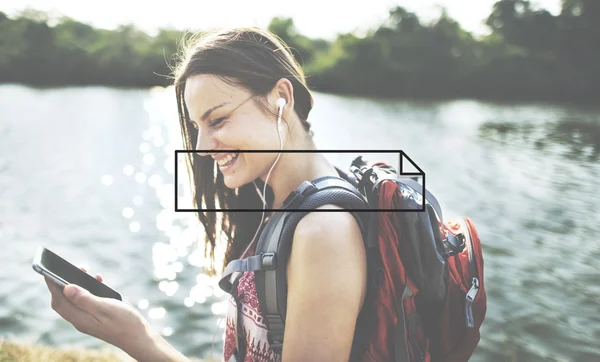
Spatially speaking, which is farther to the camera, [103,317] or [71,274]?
[71,274]

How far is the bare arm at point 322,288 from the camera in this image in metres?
1.28

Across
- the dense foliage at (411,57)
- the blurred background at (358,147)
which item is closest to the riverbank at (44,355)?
the blurred background at (358,147)

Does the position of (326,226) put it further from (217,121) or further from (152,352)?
(152,352)

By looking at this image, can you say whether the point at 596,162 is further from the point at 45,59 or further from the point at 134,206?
the point at 45,59

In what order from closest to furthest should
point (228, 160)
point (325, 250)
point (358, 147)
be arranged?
point (325, 250) → point (228, 160) → point (358, 147)

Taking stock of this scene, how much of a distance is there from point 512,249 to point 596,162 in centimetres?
1147

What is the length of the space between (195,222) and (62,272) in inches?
24.8

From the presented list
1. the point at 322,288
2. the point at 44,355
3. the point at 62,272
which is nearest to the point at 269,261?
the point at 322,288

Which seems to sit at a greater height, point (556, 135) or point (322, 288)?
point (322, 288)

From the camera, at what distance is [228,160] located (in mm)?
1625

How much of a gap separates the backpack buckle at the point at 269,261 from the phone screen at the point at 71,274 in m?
0.76

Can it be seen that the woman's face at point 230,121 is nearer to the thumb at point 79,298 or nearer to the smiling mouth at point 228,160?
the smiling mouth at point 228,160

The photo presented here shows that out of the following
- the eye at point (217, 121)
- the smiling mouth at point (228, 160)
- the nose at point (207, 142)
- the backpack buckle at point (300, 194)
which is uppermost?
the eye at point (217, 121)

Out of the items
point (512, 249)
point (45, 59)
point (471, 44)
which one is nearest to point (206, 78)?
point (512, 249)
